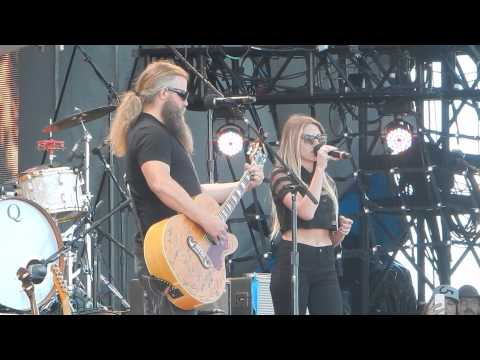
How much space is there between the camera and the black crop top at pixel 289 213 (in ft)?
15.6

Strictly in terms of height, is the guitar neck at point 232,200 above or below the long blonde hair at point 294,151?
below

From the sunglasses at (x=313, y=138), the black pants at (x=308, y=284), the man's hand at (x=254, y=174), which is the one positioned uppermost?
the sunglasses at (x=313, y=138)

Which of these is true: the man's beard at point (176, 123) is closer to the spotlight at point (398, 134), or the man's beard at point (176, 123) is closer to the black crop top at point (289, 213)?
the black crop top at point (289, 213)

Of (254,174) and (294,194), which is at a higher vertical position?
(254,174)

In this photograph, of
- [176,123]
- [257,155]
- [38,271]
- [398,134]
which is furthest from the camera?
[398,134]

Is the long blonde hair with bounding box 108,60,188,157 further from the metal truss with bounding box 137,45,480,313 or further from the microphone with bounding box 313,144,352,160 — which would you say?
the metal truss with bounding box 137,45,480,313

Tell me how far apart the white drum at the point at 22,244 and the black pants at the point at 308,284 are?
1929 mm

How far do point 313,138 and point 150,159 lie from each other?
1.33 m

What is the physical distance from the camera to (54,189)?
6469mm

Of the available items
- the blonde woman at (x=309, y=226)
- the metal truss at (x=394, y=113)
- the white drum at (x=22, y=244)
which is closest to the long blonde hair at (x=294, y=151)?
the blonde woman at (x=309, y=226)

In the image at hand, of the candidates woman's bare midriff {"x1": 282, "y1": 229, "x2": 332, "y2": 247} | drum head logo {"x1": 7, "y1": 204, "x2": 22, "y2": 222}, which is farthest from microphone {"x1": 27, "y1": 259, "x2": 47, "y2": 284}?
woman's bare midriff {"x1": 282, "y1": 229, "x2": 332, "y2": 247}

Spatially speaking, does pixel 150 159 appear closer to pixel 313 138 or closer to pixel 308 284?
pixel 308 284

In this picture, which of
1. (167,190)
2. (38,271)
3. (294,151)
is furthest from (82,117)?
(167,190)
